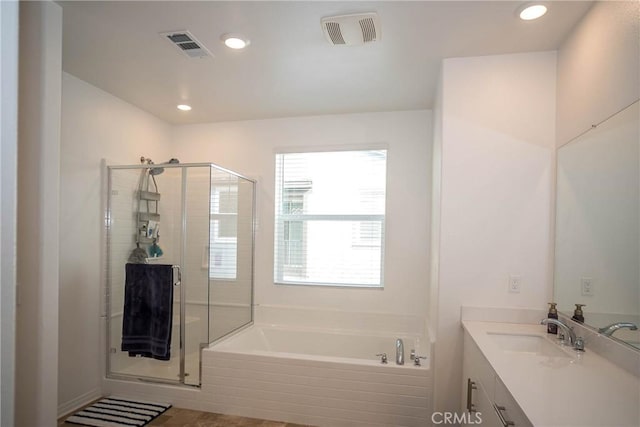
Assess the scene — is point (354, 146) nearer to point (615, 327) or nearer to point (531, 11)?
point (531, 11)

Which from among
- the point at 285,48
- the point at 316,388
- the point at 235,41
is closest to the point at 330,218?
the point at 316,388

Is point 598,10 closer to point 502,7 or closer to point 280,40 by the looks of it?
point 502,7

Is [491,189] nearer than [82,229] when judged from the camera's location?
Yes

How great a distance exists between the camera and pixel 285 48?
228cm

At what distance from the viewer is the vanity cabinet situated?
50.3 inches

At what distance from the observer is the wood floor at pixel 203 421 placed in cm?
261

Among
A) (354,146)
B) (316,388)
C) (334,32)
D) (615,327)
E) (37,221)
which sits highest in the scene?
(334,32)

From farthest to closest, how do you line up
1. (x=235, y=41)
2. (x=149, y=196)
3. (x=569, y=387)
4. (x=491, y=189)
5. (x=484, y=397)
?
(x=149, y=196)
(x=491, y=189)
(x=235, y=41)
(x=484, y=397)
(x=569, y=387)

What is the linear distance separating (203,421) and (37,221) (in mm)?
1853

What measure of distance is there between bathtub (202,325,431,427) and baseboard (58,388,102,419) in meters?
0.96

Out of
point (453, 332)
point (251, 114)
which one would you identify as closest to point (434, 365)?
point (453, 332)

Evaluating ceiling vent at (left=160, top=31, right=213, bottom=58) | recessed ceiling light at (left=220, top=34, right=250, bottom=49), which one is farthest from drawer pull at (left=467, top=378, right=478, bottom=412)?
ceiling vent at (left=160, top=31, right=213, bottom=58)

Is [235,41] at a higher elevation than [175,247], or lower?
higher

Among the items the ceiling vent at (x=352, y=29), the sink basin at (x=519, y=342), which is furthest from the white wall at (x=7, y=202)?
the sink basin at (x=519, y=342)
